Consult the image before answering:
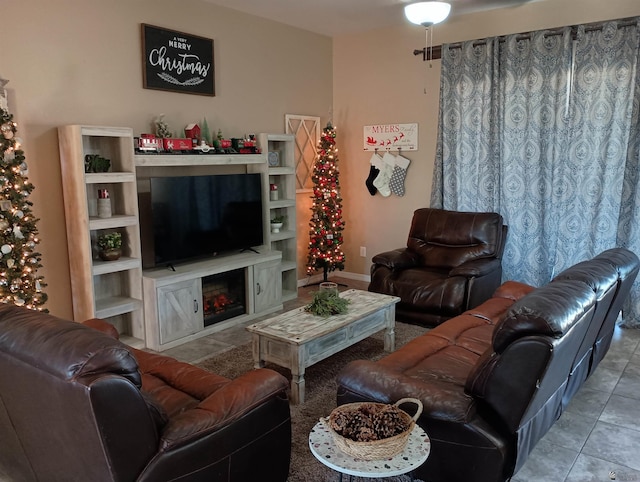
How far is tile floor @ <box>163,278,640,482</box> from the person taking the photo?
248cm

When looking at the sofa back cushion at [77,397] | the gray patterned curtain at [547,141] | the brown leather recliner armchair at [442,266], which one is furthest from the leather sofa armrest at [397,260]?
the sofa back cushion at [77,397]

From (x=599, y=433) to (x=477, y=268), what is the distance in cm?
182

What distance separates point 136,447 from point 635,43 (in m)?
4.70

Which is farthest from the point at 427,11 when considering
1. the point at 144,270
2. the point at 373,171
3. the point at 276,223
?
the point at 144,270

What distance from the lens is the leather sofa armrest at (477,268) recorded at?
14.4 feet

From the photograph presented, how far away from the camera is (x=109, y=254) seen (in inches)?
156

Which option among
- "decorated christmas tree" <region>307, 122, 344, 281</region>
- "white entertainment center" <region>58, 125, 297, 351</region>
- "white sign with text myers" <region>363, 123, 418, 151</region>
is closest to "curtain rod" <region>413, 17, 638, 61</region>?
"white sign with text myers" <region>363, 123, 418, 151</region>

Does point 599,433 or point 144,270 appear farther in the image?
point 144,270

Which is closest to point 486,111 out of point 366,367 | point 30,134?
point 366,367

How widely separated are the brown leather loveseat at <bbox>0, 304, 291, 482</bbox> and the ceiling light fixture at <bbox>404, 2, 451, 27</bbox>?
340cm

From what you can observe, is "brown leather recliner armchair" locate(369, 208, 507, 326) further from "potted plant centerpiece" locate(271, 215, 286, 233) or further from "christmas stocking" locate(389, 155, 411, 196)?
"potted plant centerpiece" locate(271, 215, 286, 233)

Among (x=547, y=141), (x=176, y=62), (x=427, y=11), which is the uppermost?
(x=427, y=11)

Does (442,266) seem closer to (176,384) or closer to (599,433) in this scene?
(599,433)

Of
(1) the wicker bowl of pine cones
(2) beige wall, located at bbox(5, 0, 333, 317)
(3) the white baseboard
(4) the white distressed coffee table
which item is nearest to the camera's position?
(1) the wicker bowl of pine cones
